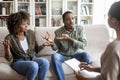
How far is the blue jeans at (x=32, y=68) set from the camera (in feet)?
8.34

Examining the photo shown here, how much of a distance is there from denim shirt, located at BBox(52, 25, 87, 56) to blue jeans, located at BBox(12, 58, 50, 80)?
14.9 inches

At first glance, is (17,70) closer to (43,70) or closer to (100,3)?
(43,70)

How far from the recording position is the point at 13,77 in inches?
101

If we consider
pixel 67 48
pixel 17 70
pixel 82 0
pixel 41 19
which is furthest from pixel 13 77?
pixel 82 0

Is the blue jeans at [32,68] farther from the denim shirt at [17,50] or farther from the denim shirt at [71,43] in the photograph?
the denim shirt at [71,43]

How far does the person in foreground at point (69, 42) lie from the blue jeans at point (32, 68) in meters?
0.21

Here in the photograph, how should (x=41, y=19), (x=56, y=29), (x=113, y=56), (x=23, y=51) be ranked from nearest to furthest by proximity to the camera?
1. (x=113, y=56)
2. (x=23, y=51)
3. (x=56, y=29)
4. (x=41, y=19)

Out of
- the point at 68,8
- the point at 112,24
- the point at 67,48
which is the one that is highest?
the point at 68,8

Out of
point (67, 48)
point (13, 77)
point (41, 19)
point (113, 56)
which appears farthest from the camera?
point (41, 19)

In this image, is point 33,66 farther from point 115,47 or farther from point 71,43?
point 115,47

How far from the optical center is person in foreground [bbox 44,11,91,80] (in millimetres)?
2904

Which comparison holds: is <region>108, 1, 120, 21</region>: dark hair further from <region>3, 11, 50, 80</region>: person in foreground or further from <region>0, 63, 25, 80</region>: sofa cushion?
<region>0, 63, 25, 80</region>: sofa cushion

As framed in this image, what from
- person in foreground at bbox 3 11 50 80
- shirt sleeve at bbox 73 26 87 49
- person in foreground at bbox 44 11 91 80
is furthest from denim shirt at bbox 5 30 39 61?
shirt sleeve at bbox 73 26 87 49

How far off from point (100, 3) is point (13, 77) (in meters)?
3.17
